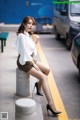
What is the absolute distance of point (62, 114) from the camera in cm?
621

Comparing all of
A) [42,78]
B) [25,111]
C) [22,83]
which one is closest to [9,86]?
[22,83]

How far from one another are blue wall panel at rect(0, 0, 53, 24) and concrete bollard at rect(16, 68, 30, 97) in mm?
13746

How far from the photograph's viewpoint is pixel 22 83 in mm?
6668

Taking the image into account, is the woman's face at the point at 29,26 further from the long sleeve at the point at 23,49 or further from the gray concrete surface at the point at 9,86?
the gray concrete surface at the point at 9,86

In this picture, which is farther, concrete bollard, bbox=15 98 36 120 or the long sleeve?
the long sleeve

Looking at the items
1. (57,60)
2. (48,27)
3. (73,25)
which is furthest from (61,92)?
(48,27)

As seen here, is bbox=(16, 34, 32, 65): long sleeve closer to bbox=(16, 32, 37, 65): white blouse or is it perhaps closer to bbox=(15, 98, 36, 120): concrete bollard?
bbox=(16, 32, 37, 65): white blouse

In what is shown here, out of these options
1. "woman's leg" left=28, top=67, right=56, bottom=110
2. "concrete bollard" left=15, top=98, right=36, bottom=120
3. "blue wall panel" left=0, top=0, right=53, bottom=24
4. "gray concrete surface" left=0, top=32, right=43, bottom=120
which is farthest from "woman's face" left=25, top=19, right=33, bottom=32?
"blue wall panel" left=0, top=0, right=53, bottom=24

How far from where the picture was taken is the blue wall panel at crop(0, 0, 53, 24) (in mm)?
20172

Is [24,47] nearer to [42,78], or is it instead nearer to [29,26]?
[29,26]

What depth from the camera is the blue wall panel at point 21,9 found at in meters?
20.2

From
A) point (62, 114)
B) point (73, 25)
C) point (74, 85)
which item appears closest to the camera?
point (62, 114)

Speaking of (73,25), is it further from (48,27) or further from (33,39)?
(33,39)

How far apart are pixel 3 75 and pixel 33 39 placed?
6.41 feet
